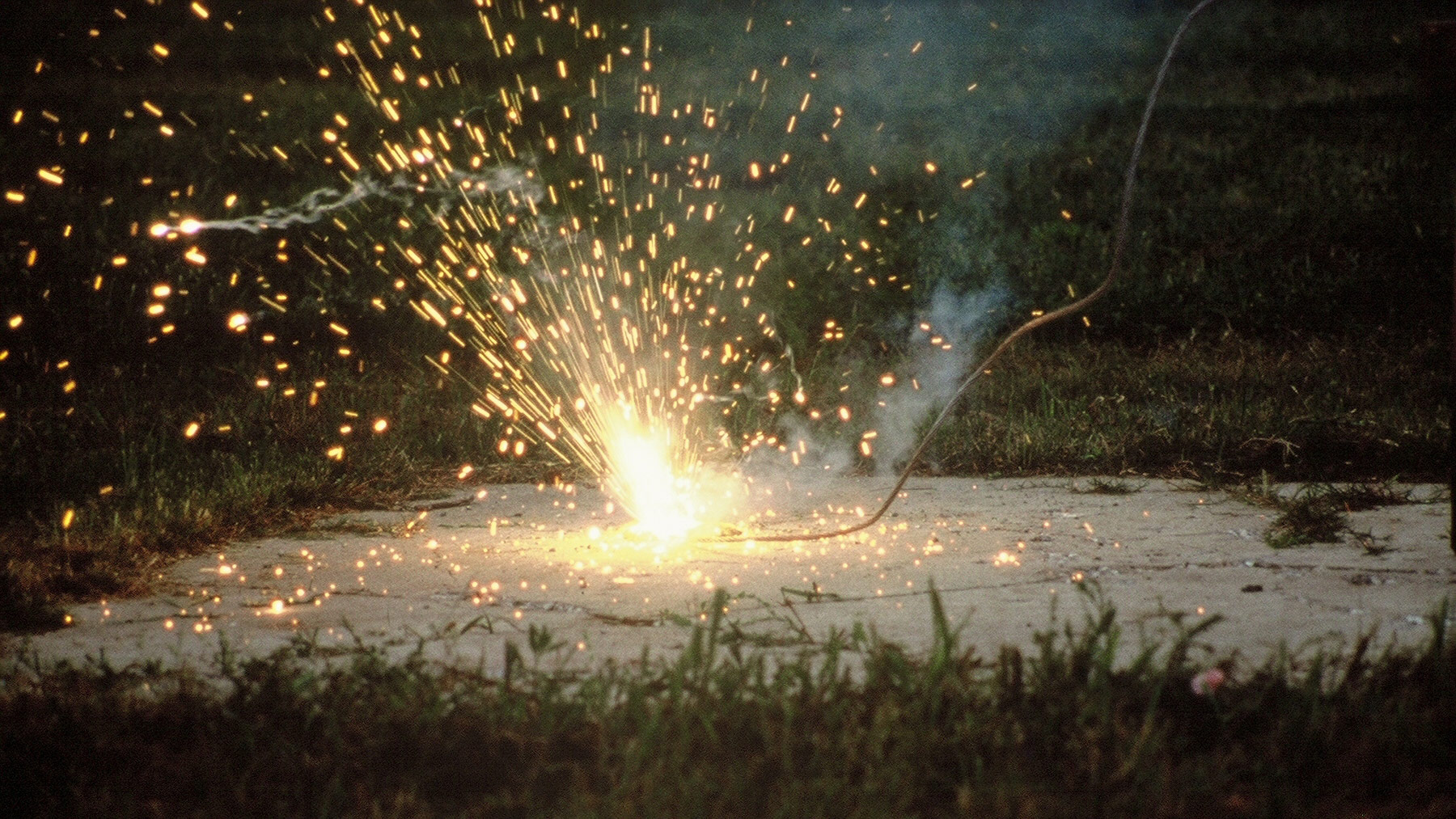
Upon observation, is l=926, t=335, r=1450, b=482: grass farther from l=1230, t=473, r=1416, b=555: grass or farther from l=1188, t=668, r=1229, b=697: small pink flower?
l=1188, t=668, r=1229, b=697: small pink flower

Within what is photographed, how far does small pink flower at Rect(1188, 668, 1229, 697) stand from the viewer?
6.90ft

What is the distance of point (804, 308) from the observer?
6.41 meters

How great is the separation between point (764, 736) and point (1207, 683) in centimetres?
71

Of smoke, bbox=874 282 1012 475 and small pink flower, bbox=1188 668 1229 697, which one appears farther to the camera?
smoke, bbox=874 282 1012 475

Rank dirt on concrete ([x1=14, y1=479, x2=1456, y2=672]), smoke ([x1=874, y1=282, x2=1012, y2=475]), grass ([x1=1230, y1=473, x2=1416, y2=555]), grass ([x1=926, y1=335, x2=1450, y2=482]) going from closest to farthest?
1. dirt on concrete ([x1=14, y1=479, x2=1456, y2=672])
2. grass ([x1=1230, y1=473, x2=1416, y2=555])
3. grass ([x1=926, y1=335, x2=1450, y2=482])
4. smoke ([x1=874, y1=282, x2=1012, y2=475])

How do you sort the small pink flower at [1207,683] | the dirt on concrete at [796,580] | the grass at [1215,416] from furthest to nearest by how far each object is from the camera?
the grass at [1215,416] < the dirt on concrete at [796,580] < the small pink flower at [1207,683]

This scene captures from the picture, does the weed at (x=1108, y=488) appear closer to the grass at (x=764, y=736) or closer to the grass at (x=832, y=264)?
the grass at (x=832, y=264)

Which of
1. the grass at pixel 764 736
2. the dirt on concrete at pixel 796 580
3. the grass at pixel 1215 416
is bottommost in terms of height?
the grass at pixel 764 736

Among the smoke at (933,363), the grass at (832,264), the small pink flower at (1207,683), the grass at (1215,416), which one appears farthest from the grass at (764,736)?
A: the smoke at (933,363)

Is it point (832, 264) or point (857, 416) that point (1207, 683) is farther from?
point (832, 264)

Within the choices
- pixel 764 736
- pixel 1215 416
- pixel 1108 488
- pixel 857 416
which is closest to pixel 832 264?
pixel 857 416

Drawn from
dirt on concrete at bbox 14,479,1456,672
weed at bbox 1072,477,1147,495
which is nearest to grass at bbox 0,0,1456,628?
weed at bbox 1072,477,1147,495

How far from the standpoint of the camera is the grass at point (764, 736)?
6.02 feet

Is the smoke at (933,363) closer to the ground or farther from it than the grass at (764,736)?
farther from it
